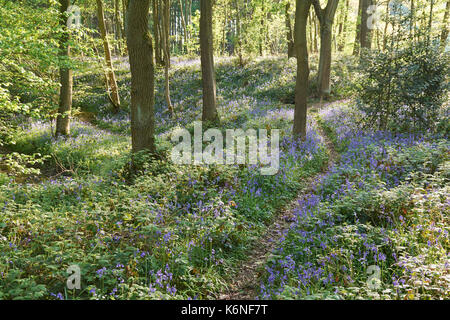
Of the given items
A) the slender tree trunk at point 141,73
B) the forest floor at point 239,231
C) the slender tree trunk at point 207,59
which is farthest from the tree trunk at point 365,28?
the slender tree trunk at point 141,73

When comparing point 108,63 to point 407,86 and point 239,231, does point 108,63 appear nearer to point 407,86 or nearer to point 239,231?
point 407,86

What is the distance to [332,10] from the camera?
17.6m

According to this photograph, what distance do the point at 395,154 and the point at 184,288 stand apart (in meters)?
6.56

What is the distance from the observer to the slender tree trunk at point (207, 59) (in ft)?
46.2

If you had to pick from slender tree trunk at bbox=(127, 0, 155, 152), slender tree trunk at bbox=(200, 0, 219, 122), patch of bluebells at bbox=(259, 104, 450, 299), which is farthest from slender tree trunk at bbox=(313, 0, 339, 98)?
patch of bluebells at bbox=(259, 104, 450, 299)

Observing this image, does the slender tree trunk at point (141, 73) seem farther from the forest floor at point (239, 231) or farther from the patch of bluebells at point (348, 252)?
the patch of bluebells at point (348, 252)

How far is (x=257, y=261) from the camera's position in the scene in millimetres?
5445

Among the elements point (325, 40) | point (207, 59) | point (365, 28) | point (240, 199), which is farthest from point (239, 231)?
point (365, 28)

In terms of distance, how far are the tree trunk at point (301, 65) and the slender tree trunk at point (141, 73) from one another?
5555mm

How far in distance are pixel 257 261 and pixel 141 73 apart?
5.87 m

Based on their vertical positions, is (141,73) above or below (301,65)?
below

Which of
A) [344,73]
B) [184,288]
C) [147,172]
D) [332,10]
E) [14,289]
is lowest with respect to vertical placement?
[184,288]
